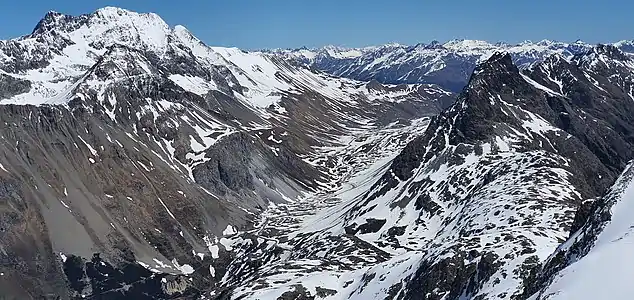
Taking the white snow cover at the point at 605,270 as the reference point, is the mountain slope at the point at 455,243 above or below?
above

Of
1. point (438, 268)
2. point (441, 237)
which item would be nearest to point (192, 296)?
point (441, 237)

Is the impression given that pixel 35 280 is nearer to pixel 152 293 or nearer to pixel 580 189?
pixel 152 293

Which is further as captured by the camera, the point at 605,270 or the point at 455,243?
the point at 455,243

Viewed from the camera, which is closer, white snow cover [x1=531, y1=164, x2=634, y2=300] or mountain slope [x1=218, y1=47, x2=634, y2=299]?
white snow cover [x1=531, y1=164, x2=634, y2=300]

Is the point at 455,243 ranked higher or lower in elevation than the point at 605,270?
higher

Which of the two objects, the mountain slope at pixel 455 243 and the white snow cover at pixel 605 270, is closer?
the white snow cover at pixel 605 270

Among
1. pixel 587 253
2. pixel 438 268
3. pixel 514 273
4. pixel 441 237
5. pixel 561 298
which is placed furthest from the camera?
pixel 441 237

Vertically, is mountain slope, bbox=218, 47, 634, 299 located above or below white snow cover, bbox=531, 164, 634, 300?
above

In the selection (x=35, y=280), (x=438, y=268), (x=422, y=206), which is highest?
(x=35, y=280)
